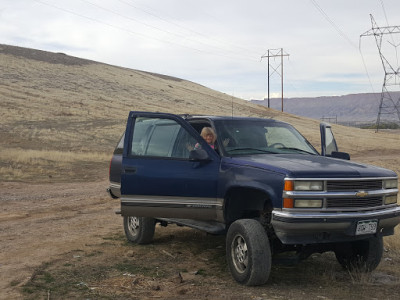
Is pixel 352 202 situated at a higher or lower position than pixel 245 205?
higher

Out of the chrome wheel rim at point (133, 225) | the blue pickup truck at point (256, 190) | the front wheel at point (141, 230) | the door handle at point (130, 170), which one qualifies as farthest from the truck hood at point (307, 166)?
the chrome wheel rim at point (133, 225)

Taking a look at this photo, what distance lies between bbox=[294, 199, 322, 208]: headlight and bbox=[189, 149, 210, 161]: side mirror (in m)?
1.32

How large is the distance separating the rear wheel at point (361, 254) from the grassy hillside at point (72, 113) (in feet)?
28.3

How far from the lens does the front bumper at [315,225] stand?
5266 mm

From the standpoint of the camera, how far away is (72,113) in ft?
125

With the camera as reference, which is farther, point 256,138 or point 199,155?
point 256,138

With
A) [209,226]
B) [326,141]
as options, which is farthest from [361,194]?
[209,226]

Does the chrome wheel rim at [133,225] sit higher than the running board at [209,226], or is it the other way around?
the running board at [209,226]

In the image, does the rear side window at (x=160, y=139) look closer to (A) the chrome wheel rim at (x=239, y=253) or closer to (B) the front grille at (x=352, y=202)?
(A) the chrome wheel rim at (x=239, y=253)

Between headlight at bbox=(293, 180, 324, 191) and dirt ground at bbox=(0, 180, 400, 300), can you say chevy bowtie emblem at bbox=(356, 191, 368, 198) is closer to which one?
headlight at bbox=(293, 180, 324, 191)

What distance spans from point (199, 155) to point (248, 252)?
1284mm

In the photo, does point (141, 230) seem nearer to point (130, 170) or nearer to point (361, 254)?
point (130, 170)

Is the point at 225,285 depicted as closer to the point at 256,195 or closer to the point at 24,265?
the point at 256,195

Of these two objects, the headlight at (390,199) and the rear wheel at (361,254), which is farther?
the rear wheel at (361,254)
